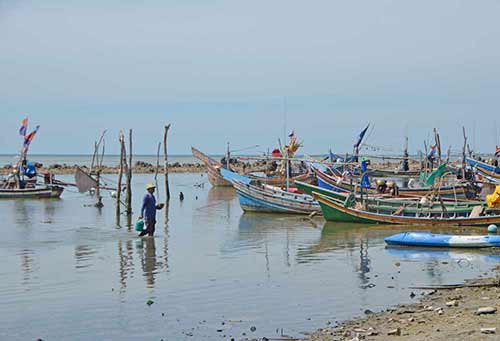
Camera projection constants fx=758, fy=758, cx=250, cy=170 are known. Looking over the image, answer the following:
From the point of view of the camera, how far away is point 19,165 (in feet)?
110

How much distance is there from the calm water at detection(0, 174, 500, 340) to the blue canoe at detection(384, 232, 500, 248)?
0.41 m

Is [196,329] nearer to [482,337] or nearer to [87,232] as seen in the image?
[482,337]

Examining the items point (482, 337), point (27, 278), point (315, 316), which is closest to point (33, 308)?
point (27, 278)

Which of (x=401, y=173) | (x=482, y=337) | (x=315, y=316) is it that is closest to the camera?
(x=482, y=337)

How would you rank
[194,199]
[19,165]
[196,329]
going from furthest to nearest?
1. [194,199]
2. [19,165]
3. [196,329]

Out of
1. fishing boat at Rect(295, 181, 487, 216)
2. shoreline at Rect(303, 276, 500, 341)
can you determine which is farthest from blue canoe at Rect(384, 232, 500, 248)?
shoreline at Rect(303, 276, 500, 341)

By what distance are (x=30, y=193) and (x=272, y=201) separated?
1274cm

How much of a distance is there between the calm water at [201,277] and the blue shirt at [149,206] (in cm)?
68

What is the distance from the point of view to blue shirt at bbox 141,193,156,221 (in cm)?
1764

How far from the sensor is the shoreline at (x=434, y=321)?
8.18 m

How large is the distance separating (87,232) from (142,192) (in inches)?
781

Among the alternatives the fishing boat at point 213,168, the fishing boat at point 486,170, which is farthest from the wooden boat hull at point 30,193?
the fishing boat at point 486,170

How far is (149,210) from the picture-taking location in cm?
1814

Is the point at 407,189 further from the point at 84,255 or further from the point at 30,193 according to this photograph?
the point at 30,193
